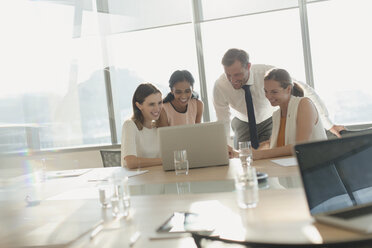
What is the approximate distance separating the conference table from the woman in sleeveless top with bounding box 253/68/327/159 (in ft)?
1.25

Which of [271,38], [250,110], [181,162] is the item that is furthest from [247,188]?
[271,38]

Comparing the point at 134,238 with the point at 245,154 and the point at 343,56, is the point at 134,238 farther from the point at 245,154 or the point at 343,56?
the point at 343,56

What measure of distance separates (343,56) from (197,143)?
3134 millimetres

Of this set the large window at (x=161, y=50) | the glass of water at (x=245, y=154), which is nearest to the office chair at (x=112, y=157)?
Answer: the large window at (x=161, y=50)

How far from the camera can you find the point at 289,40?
194 inches

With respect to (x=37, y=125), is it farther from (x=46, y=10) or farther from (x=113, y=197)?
(x=113, y=197)

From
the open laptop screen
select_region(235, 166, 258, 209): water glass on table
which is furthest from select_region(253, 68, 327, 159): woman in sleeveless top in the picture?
the open laptop screen

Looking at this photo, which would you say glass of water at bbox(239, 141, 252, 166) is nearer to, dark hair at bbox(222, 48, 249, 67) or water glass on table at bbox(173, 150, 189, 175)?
water glass on table at bbox(173, 150, 189, 175)

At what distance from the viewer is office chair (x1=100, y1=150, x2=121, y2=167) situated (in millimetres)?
3629

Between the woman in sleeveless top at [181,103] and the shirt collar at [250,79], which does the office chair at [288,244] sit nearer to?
the woman in sleeveless top at [181,103]

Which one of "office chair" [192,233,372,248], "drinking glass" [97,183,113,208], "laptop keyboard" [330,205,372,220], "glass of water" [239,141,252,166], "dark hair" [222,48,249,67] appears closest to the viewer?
"office chair" [192,233,372,248]

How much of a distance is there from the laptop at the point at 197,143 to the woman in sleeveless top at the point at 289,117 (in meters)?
0.29

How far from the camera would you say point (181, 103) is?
3.51m

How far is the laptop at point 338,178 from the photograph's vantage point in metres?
1.13
